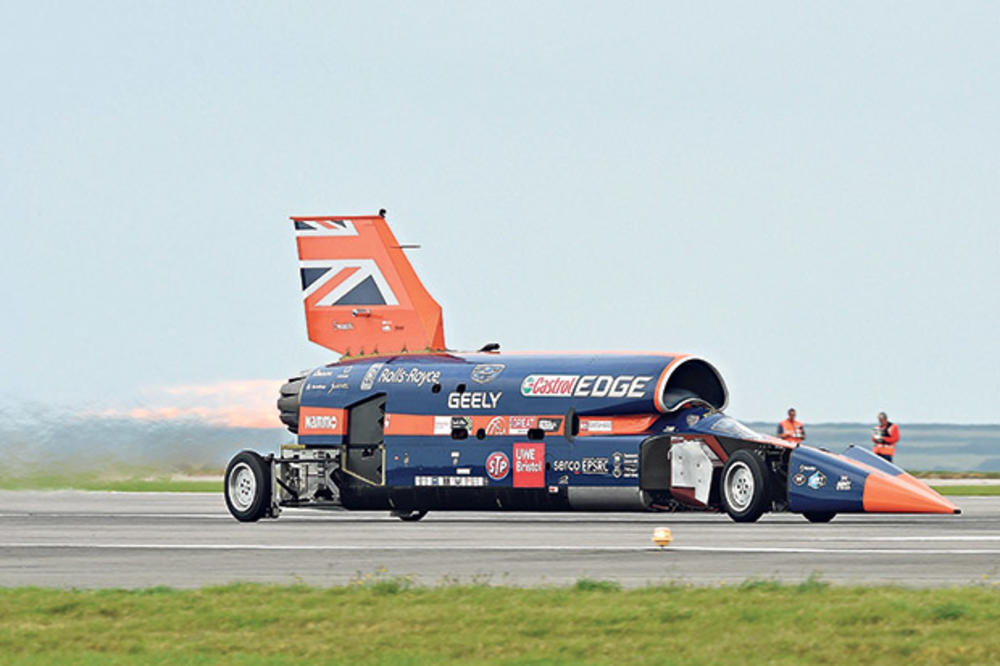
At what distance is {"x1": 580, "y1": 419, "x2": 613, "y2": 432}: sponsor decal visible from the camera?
109 feet

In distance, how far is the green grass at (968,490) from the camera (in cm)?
5069

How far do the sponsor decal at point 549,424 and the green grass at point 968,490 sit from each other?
2066 cm

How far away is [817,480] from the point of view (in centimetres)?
3139

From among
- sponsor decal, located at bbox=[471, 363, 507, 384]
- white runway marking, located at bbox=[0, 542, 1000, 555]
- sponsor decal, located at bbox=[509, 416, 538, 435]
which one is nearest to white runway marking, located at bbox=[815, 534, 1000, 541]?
A: white runway marking, located at bbox=[0, 542, 1000, 555]

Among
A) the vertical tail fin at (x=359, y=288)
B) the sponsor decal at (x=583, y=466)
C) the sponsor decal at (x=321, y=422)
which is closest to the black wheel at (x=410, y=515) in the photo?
the sponsor decal at (x=321, y=422)

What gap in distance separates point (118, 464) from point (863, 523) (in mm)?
18566

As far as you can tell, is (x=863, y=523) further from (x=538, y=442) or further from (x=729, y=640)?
(x=729, y=640)

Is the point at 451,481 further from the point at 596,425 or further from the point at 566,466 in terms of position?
the point at 596,425

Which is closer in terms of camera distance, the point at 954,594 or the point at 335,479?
the point at 954,594

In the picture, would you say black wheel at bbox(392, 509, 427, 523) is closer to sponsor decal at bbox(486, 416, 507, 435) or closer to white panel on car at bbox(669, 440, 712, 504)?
sponsor decal at bbox(486, 416, 507, 435)

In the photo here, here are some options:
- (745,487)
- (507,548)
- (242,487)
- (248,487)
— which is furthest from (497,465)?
(507,548)

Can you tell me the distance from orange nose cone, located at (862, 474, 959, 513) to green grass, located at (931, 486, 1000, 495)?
66.7 ft

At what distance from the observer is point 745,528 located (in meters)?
29.7

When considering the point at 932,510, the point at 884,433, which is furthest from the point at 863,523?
the point at 884,433
